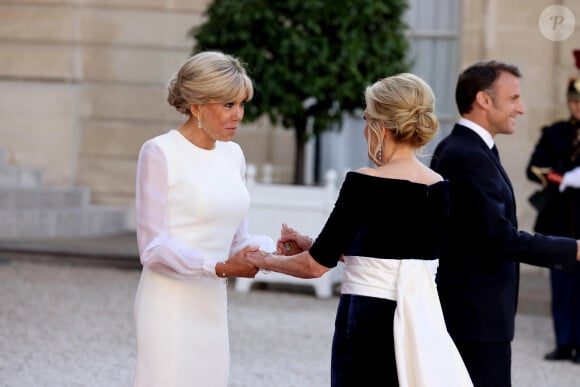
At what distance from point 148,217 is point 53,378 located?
9.69ft

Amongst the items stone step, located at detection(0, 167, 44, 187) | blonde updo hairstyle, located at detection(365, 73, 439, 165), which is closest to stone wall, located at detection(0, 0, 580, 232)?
stone step, located at detection(0, 167, 44, 187)

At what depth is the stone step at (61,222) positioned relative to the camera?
13.1 metres

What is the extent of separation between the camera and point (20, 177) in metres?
14.1

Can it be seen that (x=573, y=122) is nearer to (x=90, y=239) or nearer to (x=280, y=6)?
(x=280, y=6)

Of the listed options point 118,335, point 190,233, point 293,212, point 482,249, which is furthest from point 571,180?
point 190,233

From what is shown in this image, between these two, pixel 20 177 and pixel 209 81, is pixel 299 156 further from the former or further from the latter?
pixel 209 81

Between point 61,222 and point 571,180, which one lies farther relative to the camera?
point 61,222

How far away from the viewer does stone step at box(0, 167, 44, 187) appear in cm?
1392

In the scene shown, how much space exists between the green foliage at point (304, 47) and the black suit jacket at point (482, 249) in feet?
19.5

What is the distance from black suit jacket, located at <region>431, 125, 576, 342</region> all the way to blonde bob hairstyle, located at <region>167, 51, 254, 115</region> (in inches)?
36.6

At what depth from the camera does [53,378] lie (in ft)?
22.5

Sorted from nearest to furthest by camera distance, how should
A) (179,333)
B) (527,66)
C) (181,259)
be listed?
(181,259)
(179,333)
(527,66)

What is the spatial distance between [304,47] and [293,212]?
4.78 ft

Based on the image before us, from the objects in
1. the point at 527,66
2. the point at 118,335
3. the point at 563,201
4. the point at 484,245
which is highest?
the point at 527,66
